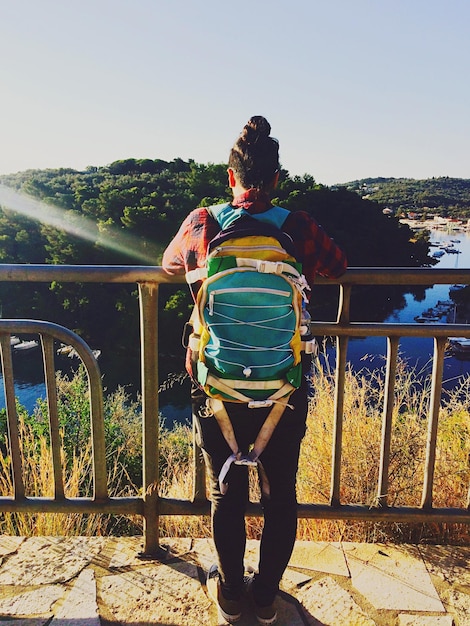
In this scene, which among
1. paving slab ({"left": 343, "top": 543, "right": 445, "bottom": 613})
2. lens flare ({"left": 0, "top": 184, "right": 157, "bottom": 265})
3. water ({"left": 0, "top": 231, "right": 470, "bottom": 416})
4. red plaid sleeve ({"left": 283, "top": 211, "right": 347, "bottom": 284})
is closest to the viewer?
red plaid sleeve ({"left": 283, "top": 211, "right": 347, "bottom": 284})

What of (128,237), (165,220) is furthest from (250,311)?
(128,237)

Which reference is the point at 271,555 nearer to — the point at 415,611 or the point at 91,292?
the point at 415,611

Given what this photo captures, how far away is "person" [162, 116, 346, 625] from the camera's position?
5.00ft

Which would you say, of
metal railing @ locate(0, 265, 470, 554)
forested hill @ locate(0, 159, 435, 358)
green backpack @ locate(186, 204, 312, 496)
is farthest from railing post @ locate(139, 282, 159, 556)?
forested hill @ locate(0, 159, 435, 358)

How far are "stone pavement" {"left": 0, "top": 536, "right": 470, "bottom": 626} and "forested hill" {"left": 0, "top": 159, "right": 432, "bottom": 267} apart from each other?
29.3 m

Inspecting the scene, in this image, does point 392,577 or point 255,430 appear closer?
point 255,430

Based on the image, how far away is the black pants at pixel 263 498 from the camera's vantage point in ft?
5.24

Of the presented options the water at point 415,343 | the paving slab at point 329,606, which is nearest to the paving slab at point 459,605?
the paving slab at point 329,606

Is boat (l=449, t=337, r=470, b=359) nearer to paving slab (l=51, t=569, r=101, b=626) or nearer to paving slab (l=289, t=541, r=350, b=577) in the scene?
paving slab (l=289, t=541, r=350, b=577)

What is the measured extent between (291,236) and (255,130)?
0.30 metres

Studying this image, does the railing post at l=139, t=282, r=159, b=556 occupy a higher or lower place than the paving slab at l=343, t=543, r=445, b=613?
higher

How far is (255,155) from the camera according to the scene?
1505 mm

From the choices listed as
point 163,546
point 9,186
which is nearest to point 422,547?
point 163,546

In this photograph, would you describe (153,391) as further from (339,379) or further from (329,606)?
(329,606)
